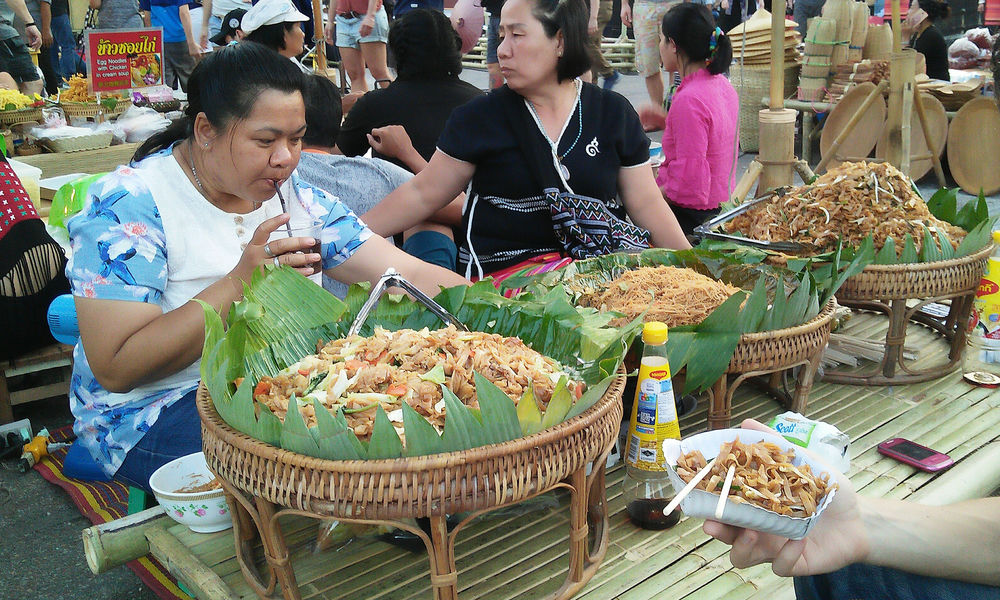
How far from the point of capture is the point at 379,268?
2434mm

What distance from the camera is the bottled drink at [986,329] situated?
2.65 metres

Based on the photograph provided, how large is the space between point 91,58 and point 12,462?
2859mm

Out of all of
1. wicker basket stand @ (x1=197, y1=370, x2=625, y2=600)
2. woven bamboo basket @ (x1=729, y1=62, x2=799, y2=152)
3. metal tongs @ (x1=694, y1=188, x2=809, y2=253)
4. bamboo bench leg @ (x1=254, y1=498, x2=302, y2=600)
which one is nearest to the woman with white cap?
metal tongs @ (x1=694, y1=188, x2=809, y2=253)

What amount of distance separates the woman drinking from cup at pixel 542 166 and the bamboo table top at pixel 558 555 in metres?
1.01

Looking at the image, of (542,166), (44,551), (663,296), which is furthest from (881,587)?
(44,551)

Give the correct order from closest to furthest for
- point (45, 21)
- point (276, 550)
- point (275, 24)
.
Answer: point (276, 550)
point (275, 24)
point (45, 21)

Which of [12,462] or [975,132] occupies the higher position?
[975,132]

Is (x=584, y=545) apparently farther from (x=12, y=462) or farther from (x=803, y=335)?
(x=12, y=462)

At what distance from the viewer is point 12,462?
3143mm

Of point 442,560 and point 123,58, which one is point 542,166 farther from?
point 123,58

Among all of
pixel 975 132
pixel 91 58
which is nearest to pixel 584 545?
pixel 91 58

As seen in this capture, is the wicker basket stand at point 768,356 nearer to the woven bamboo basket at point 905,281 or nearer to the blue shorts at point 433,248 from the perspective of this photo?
the woven bamboo basket at point 905,281

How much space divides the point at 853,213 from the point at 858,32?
584 centimetres

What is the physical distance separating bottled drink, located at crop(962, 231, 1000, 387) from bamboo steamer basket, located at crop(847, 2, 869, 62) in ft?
17.6
